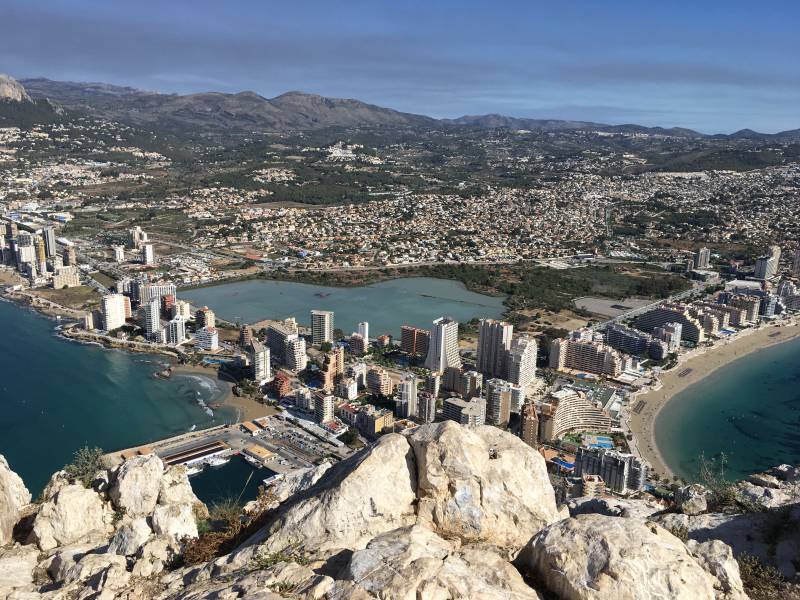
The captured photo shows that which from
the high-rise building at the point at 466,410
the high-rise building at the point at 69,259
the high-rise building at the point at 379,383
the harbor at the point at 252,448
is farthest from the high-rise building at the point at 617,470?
the high-rise building at the point at 69,259

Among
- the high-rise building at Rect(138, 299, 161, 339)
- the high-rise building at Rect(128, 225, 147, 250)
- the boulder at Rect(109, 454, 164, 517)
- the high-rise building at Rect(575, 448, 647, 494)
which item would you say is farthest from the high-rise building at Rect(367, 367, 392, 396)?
the high-rise building at Rect(128, 225, 147, 250)

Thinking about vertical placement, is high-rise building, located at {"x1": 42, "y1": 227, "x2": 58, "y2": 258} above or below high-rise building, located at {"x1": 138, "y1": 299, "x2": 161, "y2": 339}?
above

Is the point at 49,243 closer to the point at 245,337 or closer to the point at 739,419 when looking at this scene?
the point at 245,337

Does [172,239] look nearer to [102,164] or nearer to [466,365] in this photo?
[466,365]

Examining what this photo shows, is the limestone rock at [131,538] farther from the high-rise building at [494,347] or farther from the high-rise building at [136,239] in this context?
the high-rise building at [136,239]

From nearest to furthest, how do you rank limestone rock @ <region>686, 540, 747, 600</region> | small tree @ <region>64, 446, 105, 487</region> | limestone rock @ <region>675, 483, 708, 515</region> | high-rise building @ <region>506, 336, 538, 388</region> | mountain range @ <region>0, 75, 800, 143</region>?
limestone rock @ <region>686, 540, 747, 600</region>, limestone rock @ <region>675, 483, 708, 515</region>, small tree @ <region>64, 446, 105, 487</region>, high-rise building @ <region>506, 336, 538, 388</region>, mountain range @ <region>0, 75, 800, 143</region>

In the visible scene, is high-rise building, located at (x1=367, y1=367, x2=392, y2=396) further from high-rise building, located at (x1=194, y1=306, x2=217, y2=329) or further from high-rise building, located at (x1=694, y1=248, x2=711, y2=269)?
high-rise building, located at (x1=694, y1=248, x2=711, y2=269)

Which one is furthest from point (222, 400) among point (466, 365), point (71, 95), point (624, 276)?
point (71, 95)
